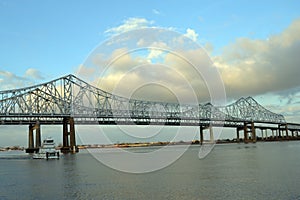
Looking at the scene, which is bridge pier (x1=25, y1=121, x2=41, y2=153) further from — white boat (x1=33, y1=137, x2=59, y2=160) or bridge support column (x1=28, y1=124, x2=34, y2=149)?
white boat (x1=33, y1=137, x2=59, y2=160)

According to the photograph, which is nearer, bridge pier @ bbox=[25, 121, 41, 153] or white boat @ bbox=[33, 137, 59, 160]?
white boat @ bbox=[33, 137, 59, 160]

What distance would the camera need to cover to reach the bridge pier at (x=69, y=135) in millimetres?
99125

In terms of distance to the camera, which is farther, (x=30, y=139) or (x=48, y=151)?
(x=30, y=139)

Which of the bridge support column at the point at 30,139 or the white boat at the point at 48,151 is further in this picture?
the bridge support column at the point at 30,139

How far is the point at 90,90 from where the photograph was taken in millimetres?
115000

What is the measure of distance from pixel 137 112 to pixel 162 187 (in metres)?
104

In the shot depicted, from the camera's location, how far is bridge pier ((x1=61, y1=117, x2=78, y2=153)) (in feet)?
325

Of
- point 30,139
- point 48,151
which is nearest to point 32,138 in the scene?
point 30,139

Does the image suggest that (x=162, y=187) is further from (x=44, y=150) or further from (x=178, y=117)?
(x=178, y=117)

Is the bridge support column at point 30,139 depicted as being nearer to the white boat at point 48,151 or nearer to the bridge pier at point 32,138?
the bridge pier at point 32,138

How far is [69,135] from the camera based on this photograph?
99812 millimetres

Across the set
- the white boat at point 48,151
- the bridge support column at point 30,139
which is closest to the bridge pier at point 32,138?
the bridge support column at point 30,139

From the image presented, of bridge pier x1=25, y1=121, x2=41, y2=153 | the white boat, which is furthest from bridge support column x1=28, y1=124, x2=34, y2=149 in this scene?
the white boat

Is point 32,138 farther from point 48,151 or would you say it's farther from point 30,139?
point 48,151
